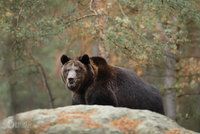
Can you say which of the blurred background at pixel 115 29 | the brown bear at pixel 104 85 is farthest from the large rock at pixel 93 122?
the blurred background at pixel 115 29

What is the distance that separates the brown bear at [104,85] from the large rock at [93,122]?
8.22 ft

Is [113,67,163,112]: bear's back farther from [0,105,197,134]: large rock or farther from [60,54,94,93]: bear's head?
[0,105,197,134]: large rock

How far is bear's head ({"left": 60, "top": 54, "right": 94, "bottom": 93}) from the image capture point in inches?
411

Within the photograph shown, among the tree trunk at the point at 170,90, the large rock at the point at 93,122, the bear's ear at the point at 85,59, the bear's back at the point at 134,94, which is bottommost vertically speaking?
the tree trunk at the point at 170,90

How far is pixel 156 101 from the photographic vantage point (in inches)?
416

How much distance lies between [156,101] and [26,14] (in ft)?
17.9

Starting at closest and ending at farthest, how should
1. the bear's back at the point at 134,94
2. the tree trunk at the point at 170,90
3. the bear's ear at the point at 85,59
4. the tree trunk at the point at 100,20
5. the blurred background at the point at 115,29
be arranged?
Answer: the bear's ear at the point at 85,59 < the bear's back at the point at 134,94 < the blurred background at the point at 115,29 < the tree trunk at the point at 100,20 < the tree trunk at the point at 170,90

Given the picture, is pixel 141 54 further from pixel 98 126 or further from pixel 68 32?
A: pixel 98 126

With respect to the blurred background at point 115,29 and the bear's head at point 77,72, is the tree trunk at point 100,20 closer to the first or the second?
the blurred background at point 115,29

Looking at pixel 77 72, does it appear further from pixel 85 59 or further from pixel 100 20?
pixel 100 20

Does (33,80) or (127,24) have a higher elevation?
(127,24)

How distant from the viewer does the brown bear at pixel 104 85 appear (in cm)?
1044

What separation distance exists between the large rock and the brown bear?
8.22ft

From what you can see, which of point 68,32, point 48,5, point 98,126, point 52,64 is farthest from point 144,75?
point 98,126
